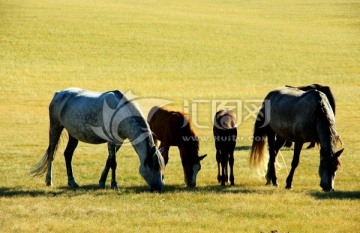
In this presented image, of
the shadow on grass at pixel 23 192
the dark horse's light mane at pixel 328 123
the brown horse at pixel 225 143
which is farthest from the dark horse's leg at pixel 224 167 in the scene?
the shadow on grass at pixel 23 192

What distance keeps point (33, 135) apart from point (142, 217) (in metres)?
14.6

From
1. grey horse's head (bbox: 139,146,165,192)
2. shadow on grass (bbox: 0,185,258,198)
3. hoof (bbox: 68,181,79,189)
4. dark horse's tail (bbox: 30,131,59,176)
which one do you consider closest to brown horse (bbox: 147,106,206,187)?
shadow on grass (bbox: 0,185,258,198)

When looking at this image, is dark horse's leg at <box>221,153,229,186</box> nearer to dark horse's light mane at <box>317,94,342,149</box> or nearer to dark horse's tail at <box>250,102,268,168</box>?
dark horse's tail at <box>250,102,268,168</box>

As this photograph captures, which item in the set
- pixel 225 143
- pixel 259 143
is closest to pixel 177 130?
pixel 225 143

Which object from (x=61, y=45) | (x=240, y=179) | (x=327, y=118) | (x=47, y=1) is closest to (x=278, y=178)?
(x=240, y=179)

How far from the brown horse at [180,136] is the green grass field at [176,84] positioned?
433 mm

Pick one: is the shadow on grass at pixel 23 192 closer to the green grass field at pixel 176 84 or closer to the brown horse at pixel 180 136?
the green grass field at pixel 176 84

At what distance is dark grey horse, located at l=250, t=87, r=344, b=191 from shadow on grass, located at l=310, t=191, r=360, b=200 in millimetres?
167

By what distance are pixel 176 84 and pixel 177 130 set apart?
2613 cm

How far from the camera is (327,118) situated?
1270 cm

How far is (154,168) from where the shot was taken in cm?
1224

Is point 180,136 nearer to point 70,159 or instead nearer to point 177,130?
point 177,130

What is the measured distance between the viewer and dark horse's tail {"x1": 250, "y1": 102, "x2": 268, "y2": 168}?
48.2ft

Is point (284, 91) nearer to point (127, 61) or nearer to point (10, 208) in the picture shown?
point (10, 208)
